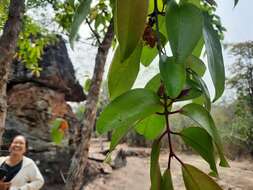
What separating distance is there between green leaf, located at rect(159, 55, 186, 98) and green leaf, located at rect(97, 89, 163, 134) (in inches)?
0.6

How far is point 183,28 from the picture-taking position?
0.23 m

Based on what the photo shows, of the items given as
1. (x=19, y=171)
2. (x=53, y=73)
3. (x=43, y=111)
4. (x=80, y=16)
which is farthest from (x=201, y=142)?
(x=53, y=73)

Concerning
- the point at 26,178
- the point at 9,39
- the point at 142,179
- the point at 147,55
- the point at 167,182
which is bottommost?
the point at 142,179

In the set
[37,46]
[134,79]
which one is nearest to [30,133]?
[37,46]

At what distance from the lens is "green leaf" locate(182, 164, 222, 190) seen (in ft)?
0.78

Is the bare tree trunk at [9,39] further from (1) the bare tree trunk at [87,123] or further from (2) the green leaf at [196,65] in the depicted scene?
(2) the green leaf at [196,65]

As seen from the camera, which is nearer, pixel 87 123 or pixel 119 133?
pixel 119 133

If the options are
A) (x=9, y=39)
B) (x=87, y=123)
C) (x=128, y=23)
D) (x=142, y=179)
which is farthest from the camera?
(x=142, y=179)

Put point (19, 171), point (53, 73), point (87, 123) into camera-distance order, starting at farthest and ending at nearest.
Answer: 1. point (53, 73)
2. point (19, 171)
3. point (87, 123)

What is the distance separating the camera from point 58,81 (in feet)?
12.7

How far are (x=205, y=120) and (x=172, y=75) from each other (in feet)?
0.12

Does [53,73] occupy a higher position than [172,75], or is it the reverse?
[53,73]

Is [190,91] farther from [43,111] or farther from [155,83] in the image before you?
[43,111]

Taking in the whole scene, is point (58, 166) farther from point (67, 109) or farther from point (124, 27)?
point (124, 27)
